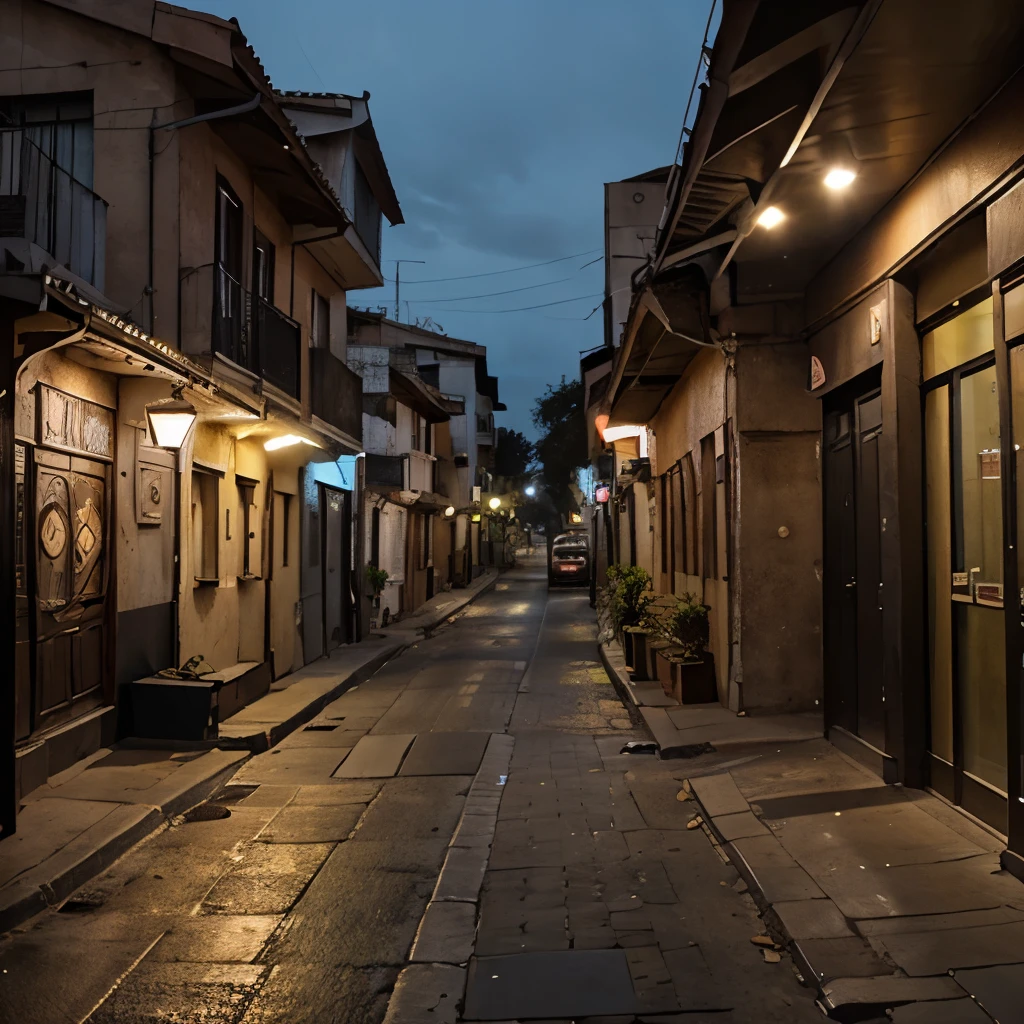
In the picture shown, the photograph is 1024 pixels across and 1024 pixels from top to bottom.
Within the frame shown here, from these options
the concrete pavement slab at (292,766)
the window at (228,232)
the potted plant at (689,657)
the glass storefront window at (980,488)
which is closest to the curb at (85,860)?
the concrete pavement slab at (292,766)

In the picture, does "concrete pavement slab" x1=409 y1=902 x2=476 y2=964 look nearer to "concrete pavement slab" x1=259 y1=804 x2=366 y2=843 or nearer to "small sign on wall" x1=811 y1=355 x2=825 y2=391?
"concrete pavement slab" x1=259 y1=804 x2=366 y2=843

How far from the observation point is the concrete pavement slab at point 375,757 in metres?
8.80

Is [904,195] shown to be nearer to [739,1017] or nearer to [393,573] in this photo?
[739,1017]

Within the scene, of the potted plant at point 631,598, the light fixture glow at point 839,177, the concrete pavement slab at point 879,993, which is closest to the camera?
the concrete pavement slab at point 879,993

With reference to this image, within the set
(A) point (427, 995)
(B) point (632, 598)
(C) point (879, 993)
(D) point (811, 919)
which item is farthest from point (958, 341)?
(B) point (632, 598)

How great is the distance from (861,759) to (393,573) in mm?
20991

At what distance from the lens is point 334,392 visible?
17.0 meters

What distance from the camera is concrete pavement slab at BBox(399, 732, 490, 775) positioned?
8828 millimetres

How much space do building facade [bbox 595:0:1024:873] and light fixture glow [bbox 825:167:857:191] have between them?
0.04 feet

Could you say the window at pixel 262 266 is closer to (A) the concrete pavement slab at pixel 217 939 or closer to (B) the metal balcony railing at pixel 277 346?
(B) the metal balcony railing at pixel 277 346

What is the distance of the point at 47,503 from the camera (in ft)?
26.3

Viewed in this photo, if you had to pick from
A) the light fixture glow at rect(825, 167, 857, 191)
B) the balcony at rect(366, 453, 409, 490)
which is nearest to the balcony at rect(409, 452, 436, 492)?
the balcony at rect(366, 453, 409, 490)

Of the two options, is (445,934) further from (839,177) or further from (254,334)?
(254,334)

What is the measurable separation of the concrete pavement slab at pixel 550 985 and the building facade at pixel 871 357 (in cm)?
205
